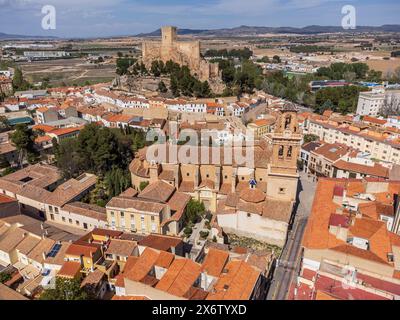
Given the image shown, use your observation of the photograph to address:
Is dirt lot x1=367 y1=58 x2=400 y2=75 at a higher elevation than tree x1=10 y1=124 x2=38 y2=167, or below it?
higher

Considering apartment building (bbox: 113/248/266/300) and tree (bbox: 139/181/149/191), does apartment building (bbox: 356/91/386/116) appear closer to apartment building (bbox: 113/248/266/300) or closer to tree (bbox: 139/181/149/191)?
tree (bbox: 139/181/149/191)

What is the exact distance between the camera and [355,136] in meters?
50.9

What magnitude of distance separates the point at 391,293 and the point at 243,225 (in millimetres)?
14888

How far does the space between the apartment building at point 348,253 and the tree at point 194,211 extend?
11742 mm

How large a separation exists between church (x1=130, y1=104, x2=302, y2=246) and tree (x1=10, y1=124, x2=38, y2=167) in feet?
61.3

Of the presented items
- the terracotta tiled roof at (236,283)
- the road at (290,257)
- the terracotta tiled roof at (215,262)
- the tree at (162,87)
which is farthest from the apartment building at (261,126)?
the terracotta tiled roof at (236,283)

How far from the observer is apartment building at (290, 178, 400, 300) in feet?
58.1

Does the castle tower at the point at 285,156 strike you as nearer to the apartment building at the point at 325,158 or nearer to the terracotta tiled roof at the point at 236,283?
the terracotta tiled roof at the point at 236,283

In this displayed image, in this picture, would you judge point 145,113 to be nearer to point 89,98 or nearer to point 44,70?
point 89,98

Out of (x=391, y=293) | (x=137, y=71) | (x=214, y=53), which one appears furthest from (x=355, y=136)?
(x=214, y=53)

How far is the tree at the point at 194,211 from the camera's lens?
3306 centimetres

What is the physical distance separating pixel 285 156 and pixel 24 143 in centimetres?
3533

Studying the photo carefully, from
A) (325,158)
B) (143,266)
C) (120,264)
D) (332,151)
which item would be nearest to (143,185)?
(120,264)

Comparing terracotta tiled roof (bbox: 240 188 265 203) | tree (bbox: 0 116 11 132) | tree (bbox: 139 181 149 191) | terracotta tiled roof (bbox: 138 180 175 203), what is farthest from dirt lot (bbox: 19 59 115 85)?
terracotta tiled roof (bbox: 240 188 265 203)
